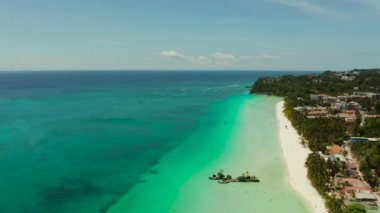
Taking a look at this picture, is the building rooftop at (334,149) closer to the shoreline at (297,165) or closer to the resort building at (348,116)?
the shoreline at (297,165)

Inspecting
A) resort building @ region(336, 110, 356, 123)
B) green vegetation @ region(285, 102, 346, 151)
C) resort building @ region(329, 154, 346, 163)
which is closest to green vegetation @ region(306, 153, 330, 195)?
resort building @ region(329, 154, 346, 163)

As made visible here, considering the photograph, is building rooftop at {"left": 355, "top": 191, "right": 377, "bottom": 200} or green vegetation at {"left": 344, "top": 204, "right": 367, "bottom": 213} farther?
building rooftop at {"left": 355, "top": 191, "right": 377, "bottom": 200}

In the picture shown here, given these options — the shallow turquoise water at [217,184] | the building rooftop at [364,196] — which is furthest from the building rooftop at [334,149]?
the building rooftop at [364,196]

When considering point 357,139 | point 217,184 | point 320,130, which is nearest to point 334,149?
point 357,139

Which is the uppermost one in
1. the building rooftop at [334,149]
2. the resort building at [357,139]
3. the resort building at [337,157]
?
the resort building at [357,139]

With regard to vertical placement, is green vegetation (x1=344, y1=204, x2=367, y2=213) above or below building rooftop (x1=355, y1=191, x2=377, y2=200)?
above

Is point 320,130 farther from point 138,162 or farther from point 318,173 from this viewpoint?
point 138,162

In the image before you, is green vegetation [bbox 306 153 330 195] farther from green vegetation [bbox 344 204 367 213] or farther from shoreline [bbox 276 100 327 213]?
green vegetation [bbox 344 204 367 213]

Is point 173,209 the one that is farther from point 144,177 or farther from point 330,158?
point 330,158

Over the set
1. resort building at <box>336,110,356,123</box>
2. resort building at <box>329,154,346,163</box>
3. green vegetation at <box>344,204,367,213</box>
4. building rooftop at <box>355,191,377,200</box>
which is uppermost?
resort building at <box>336,110,356,123</box>

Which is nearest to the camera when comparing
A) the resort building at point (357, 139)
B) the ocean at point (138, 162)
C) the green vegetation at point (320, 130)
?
the ocean at point (138, 162)
